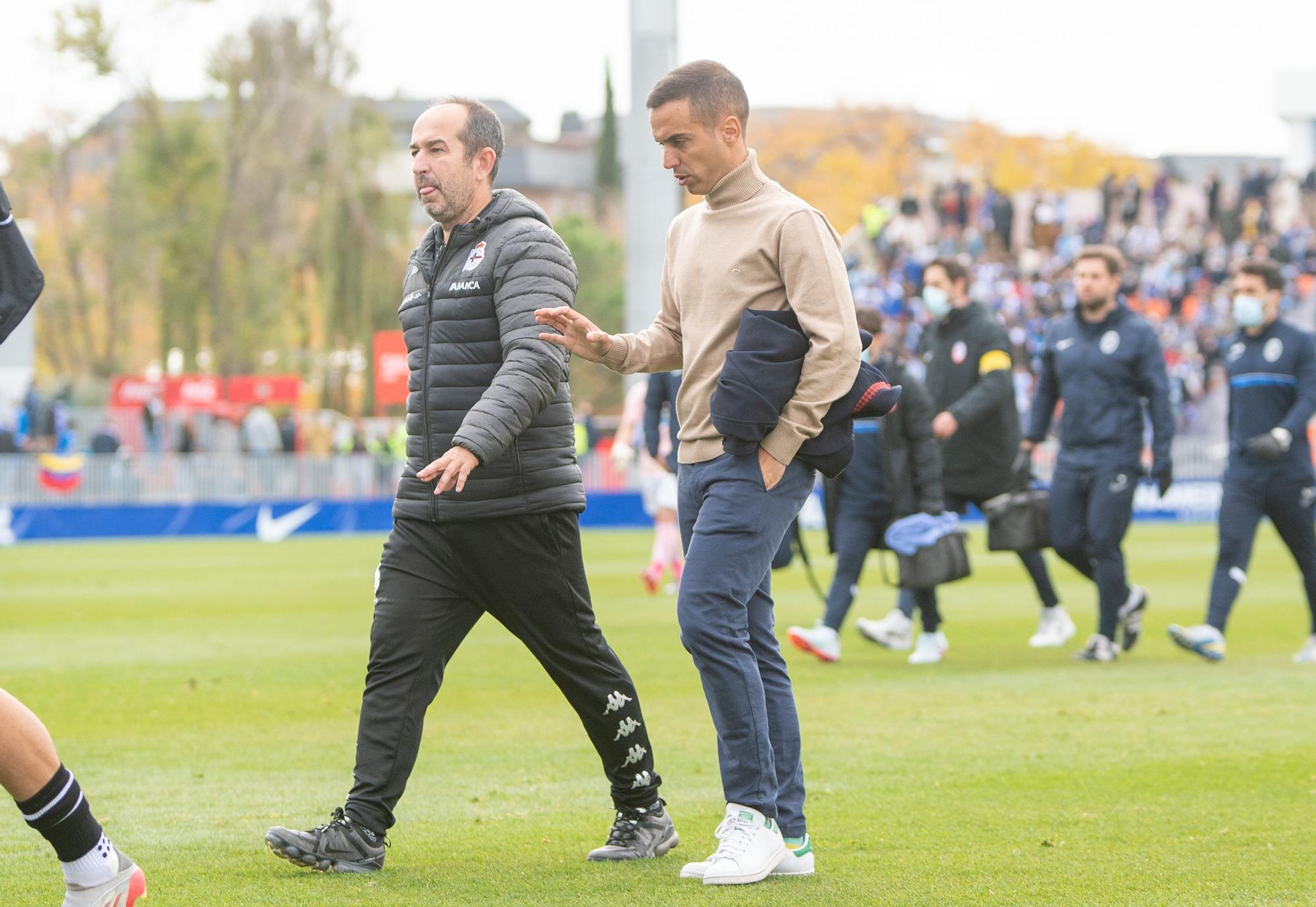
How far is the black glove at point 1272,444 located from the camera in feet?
31.6

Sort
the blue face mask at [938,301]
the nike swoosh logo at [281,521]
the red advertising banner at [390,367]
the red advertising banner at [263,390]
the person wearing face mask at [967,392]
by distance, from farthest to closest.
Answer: the red advertising banner at [263,390] < the red advertising banner at [390,367] < the nike swoosh logo at [281,521] < the blue face mask at [938,301] < the person wearing face mask at [967,392]

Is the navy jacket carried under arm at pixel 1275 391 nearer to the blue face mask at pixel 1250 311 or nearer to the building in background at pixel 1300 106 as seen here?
the blue face mask at pixel 1250 311

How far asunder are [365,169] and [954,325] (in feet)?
87.6

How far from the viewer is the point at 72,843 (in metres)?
4.04

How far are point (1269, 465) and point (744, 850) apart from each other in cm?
614

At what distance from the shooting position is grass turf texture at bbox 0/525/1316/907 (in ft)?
15.6

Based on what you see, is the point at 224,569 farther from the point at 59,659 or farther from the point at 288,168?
the point at 288,168

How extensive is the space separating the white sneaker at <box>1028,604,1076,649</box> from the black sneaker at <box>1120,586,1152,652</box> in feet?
2.23

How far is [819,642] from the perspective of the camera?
9.88m

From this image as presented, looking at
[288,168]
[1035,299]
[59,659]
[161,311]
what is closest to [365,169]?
[288,168]

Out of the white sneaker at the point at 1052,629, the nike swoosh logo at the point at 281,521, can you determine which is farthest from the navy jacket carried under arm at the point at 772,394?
the nike swoosh logo at the point at 281,521

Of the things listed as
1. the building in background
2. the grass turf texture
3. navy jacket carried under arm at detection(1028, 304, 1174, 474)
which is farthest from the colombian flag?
the building in background

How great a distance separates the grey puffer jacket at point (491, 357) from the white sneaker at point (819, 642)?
490 centimetres

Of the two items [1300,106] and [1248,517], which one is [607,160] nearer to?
[1300,106]
